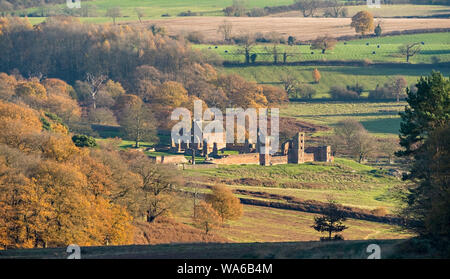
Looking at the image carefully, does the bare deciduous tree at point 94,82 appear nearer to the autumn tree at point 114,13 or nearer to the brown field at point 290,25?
the brown field at point 290,25

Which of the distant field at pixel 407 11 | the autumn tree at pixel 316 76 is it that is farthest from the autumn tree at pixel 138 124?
the distant field at pixel 407 11

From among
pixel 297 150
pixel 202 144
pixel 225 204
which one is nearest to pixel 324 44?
pixel 297 150

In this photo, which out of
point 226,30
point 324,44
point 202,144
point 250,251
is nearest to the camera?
point 250,251

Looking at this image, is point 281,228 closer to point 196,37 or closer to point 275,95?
point 275,95

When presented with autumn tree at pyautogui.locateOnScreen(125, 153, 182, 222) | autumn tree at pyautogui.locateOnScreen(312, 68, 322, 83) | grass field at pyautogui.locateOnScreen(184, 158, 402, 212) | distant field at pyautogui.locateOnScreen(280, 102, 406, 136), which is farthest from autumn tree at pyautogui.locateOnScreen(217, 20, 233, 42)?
autumn tree at pyautogui.locateOnScreen(125, 153, 182, 222)

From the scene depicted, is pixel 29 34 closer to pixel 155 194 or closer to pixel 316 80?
pixel 316 80

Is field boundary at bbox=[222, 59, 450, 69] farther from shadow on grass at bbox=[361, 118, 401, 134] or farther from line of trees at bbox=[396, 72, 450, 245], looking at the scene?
line of trees at bbox=[396, 72, 450, 245]
